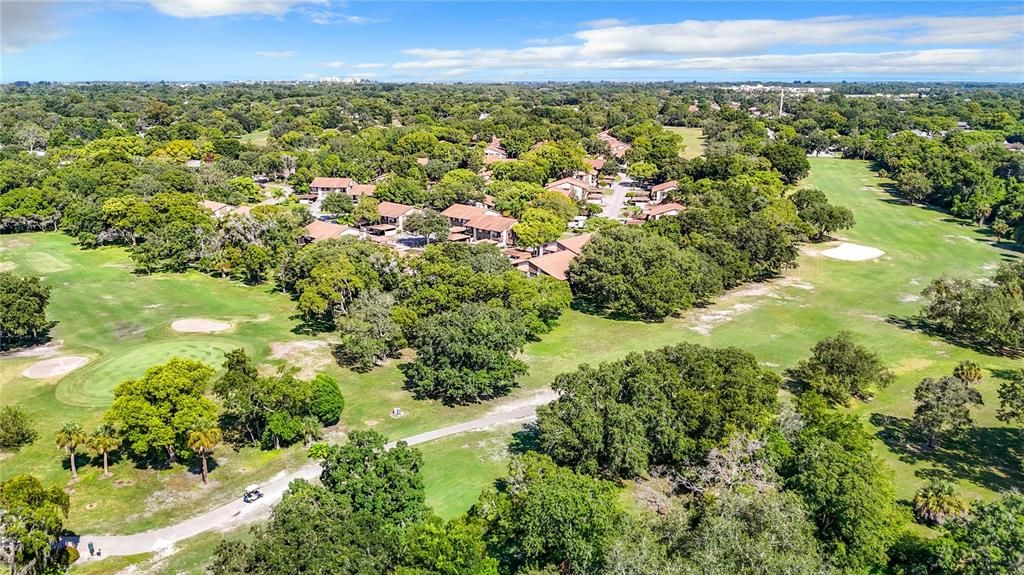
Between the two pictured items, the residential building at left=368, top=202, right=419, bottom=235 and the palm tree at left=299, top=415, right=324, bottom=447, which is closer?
the palm tree at left=299, top=415, right=324, bottom=447

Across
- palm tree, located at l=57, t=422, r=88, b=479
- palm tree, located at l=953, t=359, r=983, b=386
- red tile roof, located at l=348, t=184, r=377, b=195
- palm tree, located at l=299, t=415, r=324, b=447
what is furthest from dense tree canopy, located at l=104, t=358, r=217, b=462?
red tile roof, located at l=348, t=184, r=377, b=195

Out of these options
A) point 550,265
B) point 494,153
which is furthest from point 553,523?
point 494,153

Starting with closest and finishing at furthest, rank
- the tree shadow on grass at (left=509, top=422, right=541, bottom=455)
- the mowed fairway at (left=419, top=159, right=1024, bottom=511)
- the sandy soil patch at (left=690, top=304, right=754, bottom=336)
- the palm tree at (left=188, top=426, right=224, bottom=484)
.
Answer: the palm tree at (left=188, top=426, right=224, bottom=484) → the mowed fairway at (left=419, top=159, right=1024, bottom=511) → the tree shadow on grass at (left=509, top=422, right=541, bottom=455) → the sandy soil patch at (left=690, top=304, right=754, bottom=336)

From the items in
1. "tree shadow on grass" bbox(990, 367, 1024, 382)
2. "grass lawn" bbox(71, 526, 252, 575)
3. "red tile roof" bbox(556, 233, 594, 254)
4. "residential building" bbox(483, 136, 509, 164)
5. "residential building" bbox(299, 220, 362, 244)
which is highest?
"residential building" bbox(483, 136, 509, 164)

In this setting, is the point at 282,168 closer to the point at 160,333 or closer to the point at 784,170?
the point at 160,333

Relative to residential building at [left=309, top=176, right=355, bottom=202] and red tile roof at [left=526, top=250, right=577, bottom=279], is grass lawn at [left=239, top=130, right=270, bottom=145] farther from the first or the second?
red tile roof at [left=526, top=250, right=577, bottom=279]

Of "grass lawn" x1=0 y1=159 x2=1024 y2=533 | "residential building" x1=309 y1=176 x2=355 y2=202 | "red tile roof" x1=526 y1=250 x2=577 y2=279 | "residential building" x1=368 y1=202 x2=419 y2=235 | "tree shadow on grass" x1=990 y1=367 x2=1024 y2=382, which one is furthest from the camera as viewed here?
"residential building" x1=309 y1=176 x2=355 y2=202

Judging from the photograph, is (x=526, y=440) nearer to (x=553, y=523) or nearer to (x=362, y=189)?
(x=553, y=523)
